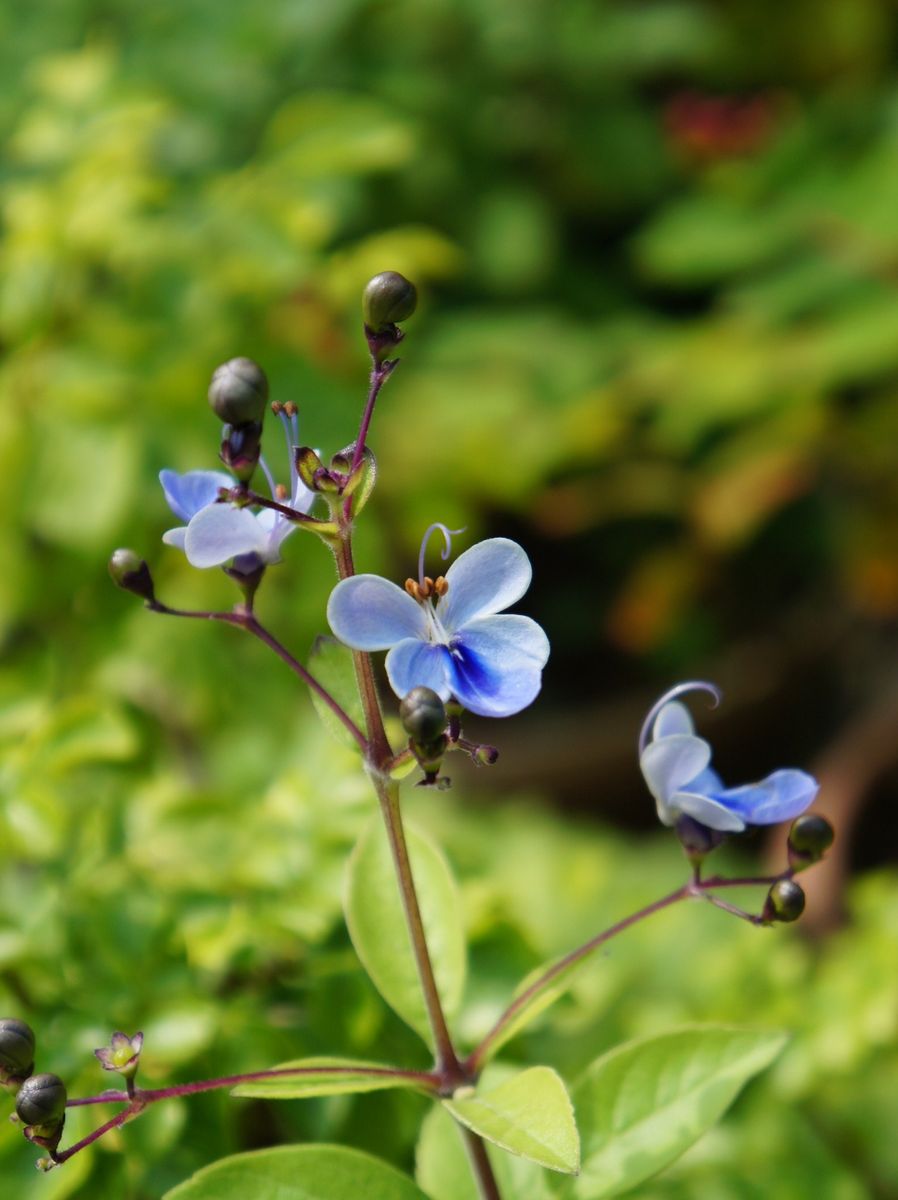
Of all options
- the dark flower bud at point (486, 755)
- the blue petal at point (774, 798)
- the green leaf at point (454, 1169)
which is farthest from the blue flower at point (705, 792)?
the green leaf at point (454, 1169)

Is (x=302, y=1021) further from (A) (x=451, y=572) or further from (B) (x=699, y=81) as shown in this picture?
(B) (x=699, y=81)

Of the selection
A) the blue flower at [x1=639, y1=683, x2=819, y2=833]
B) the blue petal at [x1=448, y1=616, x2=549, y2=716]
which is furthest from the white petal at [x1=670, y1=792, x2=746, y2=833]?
the blue petal at [x1=448, y1=616, x2=549, y2=716]

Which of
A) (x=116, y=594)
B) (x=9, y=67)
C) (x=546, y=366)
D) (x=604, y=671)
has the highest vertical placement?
(x=9, y=67)

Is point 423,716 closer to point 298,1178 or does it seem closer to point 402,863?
point 402,863

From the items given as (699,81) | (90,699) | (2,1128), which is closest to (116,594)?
(90,699)

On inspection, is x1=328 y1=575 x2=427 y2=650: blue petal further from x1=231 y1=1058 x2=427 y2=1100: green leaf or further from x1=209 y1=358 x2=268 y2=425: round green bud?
x1=231 y1=1058 x2=427 y2=1100: green leaf

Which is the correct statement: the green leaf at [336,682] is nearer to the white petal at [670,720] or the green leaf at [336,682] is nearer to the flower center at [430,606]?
the flower center at [430,606]
